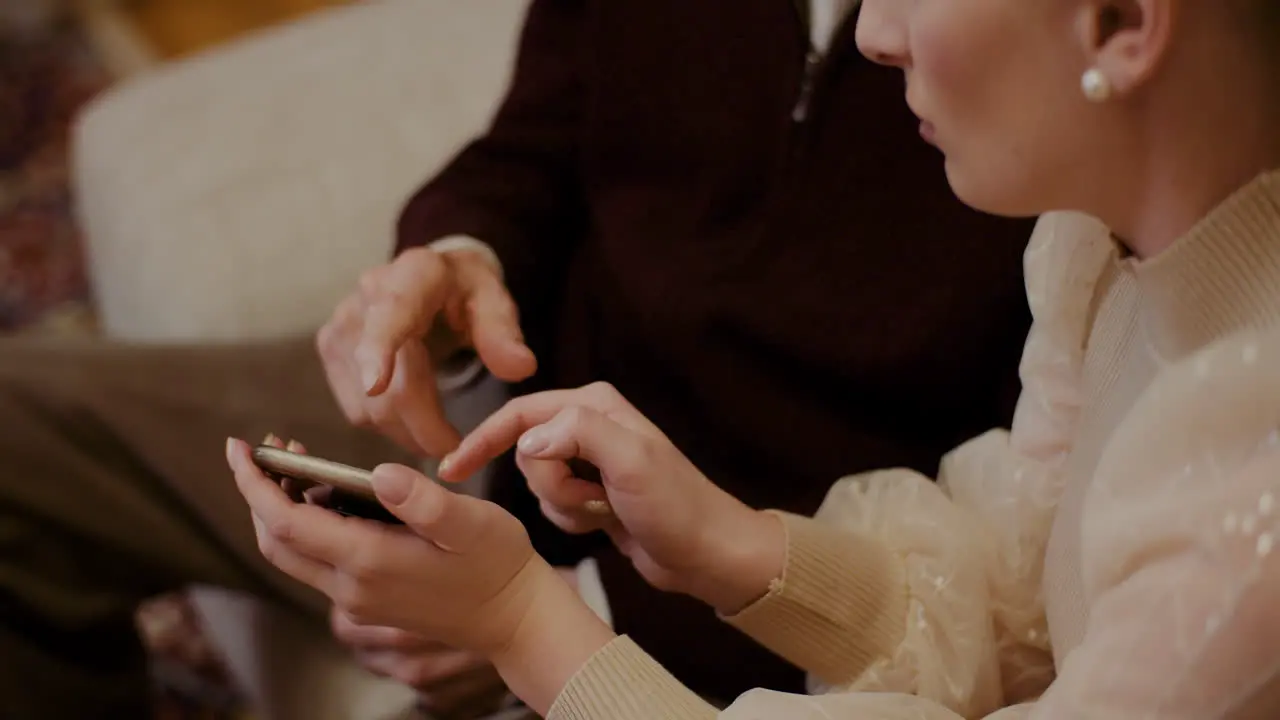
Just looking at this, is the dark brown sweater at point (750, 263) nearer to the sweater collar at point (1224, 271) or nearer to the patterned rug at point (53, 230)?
the sweater collar at point (1224, 271)

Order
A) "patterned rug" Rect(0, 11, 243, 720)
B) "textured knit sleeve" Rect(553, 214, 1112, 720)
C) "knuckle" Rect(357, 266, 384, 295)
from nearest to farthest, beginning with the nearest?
1. "textured knit sleeve" Rect(553, 214, 1112, 720)
2. "knuckle" Rect(357, 266, 384, 295)
3. "patterned rug" Rect(0, 11, 243, 720)

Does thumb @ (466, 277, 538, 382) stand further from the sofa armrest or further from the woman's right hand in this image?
the sofa armrest

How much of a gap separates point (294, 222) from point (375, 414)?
40 centimetres

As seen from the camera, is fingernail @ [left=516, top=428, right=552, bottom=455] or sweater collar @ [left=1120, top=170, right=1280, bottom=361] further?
fingernail @ [left=516, top=428, right=552, bottom=455]

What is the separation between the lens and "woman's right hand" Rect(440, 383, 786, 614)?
1.88 ft

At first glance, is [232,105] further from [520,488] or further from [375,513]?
[375,513]

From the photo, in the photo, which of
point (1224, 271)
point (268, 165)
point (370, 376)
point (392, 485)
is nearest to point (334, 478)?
point (392, 485)

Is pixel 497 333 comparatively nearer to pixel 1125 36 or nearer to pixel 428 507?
pixel 428 507

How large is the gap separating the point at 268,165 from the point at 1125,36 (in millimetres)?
854

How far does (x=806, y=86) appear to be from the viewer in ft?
2.43

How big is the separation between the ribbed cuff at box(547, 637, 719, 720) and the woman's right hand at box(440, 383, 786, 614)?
2.8 inches

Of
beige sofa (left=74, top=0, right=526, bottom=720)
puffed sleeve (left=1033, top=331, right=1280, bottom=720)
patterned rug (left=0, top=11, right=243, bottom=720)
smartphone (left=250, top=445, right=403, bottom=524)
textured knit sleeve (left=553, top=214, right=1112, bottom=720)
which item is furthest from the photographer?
patterned rug (left=0, top=11, right=243, bottom=720)

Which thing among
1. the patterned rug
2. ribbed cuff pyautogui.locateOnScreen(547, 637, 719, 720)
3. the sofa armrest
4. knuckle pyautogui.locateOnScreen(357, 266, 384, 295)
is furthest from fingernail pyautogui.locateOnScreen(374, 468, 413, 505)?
the patterned rug

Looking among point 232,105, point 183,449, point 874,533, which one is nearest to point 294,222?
point 232,105
